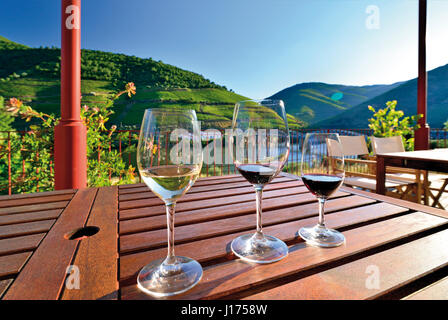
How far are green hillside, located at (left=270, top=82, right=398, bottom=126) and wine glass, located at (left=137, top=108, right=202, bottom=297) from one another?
5420 centimetres

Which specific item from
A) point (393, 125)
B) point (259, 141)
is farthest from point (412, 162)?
point (393, 125)

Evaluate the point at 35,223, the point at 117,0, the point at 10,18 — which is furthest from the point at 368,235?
the point at 10,18

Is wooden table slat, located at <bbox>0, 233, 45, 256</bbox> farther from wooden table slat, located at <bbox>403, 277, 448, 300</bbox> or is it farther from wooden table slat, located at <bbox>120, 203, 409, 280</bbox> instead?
wooden table slat, located at <bbox>403, 277, 448, 300</bbox>

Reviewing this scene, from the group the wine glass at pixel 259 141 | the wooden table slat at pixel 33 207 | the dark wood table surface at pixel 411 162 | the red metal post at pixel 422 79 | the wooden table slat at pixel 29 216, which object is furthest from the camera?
the red metal post at pixel 422 79

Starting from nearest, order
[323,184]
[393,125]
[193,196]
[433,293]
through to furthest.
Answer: [433,293] → [323,184] → [193,196] → [393,125]

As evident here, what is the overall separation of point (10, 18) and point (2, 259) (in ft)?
168

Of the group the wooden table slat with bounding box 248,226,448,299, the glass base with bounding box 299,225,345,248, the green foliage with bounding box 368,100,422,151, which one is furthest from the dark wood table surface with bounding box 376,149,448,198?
the green foliage with bounding box 368,100,422,151

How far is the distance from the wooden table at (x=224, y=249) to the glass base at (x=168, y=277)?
16 mm

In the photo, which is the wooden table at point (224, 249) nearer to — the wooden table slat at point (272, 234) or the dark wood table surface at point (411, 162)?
the wooden table slat at point (272, 234)

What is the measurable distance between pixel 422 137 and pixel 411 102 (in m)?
47.6

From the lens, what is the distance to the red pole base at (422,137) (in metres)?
4.95

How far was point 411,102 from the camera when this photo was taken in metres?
40.2

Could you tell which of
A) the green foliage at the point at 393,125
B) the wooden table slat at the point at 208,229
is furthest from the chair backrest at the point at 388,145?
the wooden table slat at the point at 208,229

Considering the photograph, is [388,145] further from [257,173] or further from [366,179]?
[257,173]
